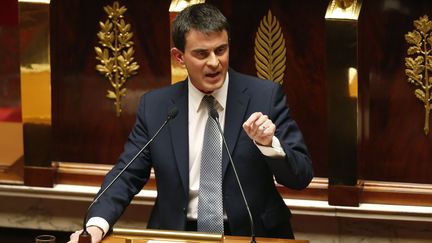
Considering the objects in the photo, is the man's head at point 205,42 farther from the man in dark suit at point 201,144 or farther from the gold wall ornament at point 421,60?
the gold wall ornament at point 421,60

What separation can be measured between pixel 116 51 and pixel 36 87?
1.05 feet

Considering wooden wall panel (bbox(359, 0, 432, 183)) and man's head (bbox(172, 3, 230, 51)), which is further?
wooden wall panel (bbox(359, 0, 432, 183))

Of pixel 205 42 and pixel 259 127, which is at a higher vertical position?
pixel 205 42

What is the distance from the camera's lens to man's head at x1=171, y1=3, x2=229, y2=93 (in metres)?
2.72

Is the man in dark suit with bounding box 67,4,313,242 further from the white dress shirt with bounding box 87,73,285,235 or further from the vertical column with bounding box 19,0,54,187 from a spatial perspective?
the vertical column with bounding box 19,0,54,187

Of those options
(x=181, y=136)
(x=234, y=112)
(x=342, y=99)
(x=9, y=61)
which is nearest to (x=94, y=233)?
(x=181, y=136)

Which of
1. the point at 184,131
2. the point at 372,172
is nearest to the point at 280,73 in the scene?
the point at 372,172

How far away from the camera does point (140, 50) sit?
3797 mm

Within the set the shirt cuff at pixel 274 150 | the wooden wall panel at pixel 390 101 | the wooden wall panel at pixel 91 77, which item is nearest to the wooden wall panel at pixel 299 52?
the wooden wall panel at pixel 390 101

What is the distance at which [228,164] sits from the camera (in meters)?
2.81

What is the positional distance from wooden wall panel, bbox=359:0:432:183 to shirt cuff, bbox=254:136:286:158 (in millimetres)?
968

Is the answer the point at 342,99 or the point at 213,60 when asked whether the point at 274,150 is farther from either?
the point at 342,99

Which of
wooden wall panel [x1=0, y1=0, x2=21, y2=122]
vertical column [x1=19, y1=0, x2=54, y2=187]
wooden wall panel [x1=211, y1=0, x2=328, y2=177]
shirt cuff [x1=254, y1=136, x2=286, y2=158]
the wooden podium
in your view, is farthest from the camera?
wooden wall panel [x1=0, y1=0, x2=21, y2=122]

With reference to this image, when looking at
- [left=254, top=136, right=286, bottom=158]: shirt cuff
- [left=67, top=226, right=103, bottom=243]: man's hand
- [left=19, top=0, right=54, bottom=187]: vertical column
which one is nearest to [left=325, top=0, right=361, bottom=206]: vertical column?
[left=254, top=136, right=286, bottom=158]: shirt cuff
